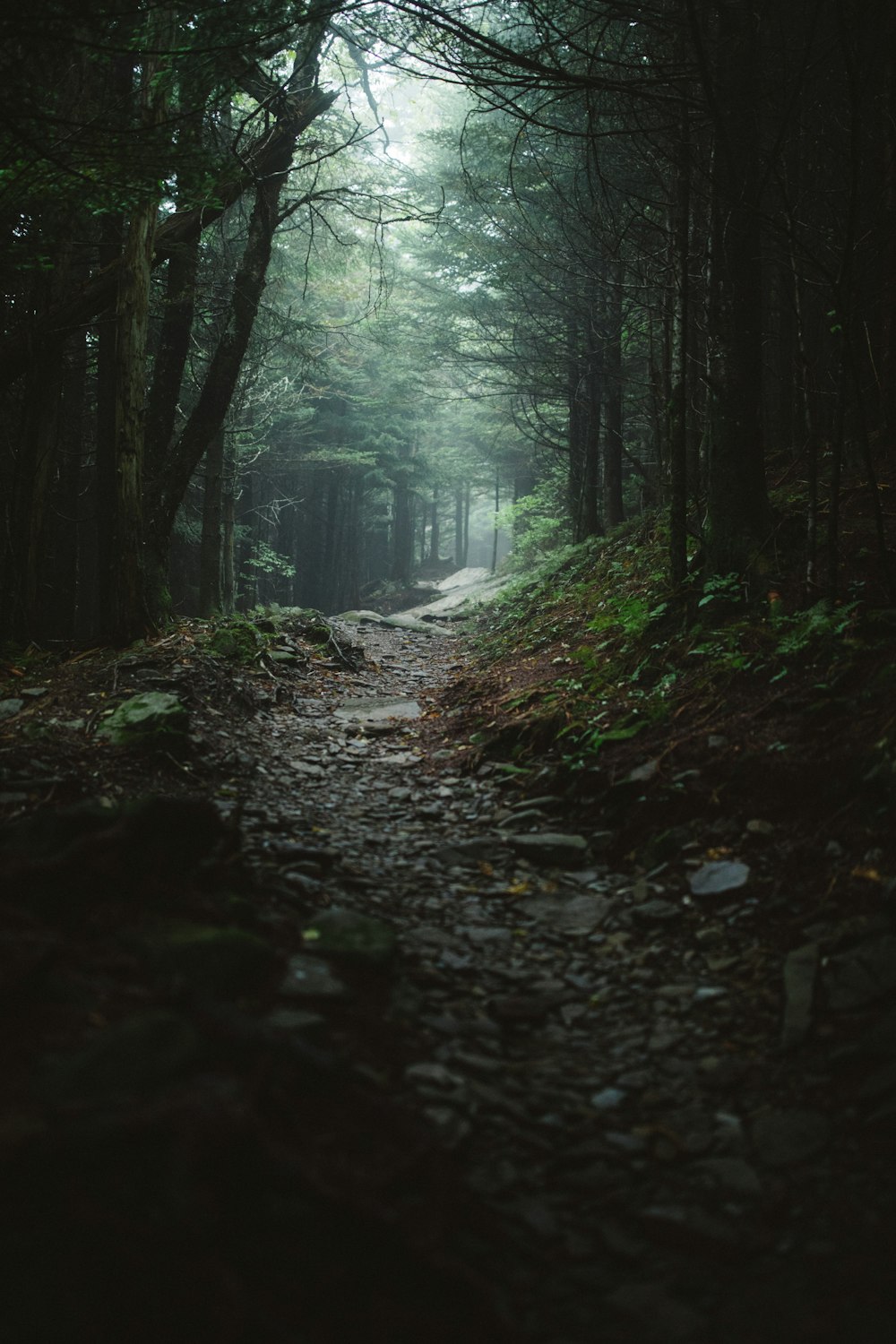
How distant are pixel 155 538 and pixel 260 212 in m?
4.63

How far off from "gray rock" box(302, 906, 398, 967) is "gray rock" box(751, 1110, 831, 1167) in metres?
1.47

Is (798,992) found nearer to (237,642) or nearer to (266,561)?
(237,642)

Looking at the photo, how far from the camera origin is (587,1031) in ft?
9.89

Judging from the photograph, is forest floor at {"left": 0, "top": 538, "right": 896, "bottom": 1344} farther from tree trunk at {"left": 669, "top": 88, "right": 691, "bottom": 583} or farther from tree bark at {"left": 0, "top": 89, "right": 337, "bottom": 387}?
tree bark at {"left": 0, "top": 89, "right": 337, "bottom": 387}

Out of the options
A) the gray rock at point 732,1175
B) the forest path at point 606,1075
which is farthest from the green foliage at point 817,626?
the gray rock at point 732,1175

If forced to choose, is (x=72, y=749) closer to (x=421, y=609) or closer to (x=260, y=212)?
(x=260, y=212)

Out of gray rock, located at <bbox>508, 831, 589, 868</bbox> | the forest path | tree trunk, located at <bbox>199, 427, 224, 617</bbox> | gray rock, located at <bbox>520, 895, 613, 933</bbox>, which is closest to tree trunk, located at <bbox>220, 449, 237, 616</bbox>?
tree trunk, located at <bbox>199, 427, 224, 617</bbox>

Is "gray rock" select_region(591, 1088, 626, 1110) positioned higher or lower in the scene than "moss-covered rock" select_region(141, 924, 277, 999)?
lower

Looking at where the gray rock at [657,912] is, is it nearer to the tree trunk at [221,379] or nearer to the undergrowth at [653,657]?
the undergrowth at [653,657]

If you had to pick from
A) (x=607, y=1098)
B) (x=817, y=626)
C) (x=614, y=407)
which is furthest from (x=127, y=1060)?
(x=614, y=407)

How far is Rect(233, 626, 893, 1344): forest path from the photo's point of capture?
190 centimetres

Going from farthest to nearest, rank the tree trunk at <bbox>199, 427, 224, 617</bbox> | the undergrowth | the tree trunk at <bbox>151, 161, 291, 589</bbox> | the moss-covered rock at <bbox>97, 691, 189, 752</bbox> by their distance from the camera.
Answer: the tree trunk at <bbox>199, 427, 224, 617</bbox> < the tree trunk at <bbox>151, 161, 291, 589</bbox> < the moss-covered rock at <bbox>97, 691, 189, 752</bbox> < the undergrowth

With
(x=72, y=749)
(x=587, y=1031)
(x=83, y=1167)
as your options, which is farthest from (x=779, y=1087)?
(x=72, y=749)

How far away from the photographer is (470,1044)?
9.22 ft
